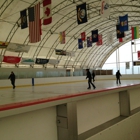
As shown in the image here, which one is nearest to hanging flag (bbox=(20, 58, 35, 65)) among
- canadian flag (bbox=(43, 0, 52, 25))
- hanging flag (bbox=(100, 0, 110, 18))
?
canadian flag (bbox=(43, 0, 52, 25))

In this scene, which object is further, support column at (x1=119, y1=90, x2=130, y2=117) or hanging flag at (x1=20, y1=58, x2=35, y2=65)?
hanging flag at (x1=20, y1=58, x2=35, y2=65)

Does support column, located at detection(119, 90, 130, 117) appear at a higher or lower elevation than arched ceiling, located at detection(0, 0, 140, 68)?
lower

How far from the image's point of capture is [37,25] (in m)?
13.6

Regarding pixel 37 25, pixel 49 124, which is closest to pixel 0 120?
pixel 49 124

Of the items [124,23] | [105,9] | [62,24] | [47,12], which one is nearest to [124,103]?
[47,12]

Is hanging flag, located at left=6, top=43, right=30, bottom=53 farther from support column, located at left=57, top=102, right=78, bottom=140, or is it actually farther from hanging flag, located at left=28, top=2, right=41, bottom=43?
support column, located at left=57, top=102, right=78, bottom=140

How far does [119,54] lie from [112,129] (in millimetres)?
40888

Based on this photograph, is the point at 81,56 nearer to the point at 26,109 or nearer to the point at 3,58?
the point at 3,58

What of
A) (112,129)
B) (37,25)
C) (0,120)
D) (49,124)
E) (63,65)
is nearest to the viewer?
(0,120)

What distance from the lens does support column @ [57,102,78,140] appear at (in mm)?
2219

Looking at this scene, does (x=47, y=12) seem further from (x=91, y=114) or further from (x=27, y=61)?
(x=27, y=61)

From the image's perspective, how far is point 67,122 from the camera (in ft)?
7.27

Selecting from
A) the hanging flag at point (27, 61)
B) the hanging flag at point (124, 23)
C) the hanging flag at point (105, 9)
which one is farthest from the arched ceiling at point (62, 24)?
the hanging flag at point (105, 9)

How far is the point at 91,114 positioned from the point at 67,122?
83cm
